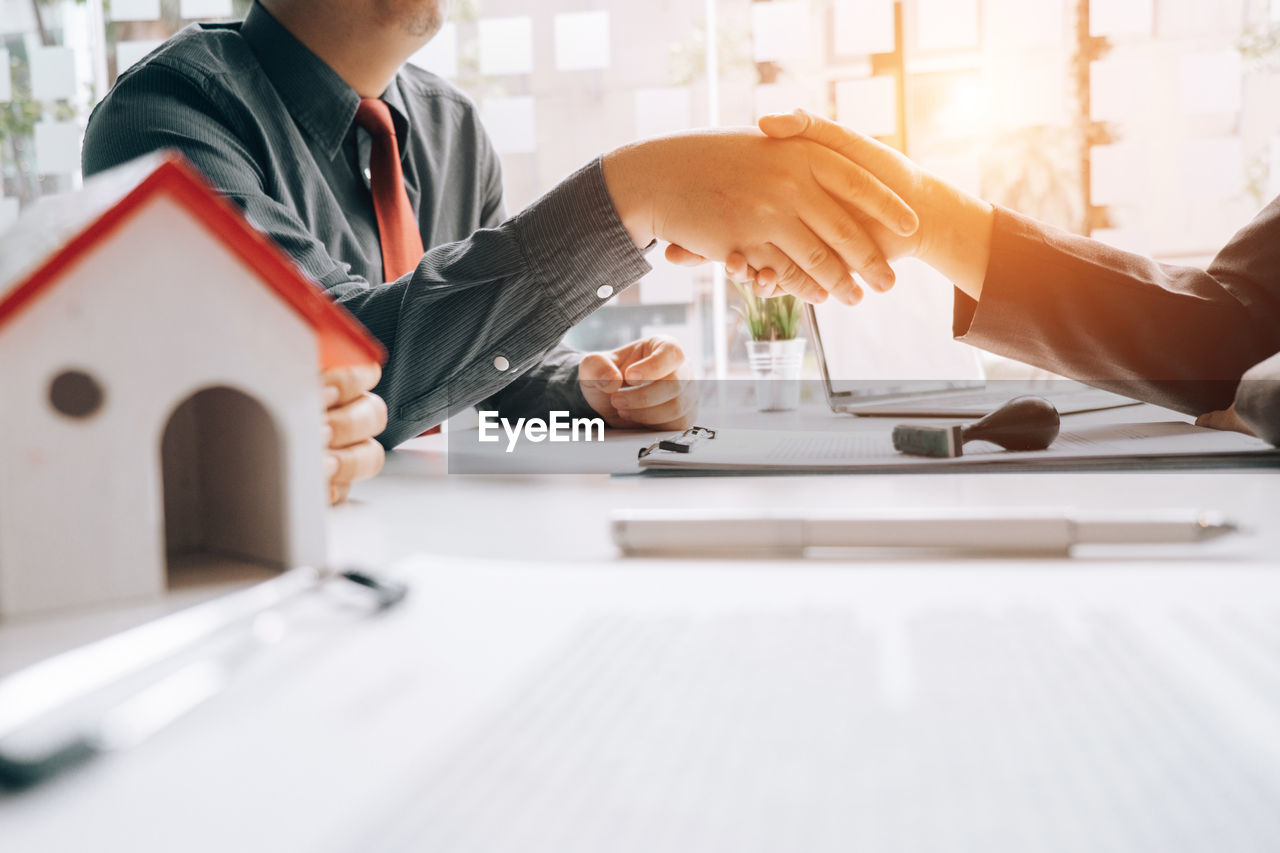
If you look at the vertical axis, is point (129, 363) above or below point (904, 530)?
above

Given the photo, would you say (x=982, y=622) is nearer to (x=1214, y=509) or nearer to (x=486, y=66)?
(x=1214, y=509)

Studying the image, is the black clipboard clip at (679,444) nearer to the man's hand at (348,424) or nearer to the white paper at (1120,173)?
the man's hand at (348,424)

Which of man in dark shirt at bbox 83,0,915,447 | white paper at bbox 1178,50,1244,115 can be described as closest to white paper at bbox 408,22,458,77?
man in dark shirt at bbox 83,0,915,447

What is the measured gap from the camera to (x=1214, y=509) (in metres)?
0.53

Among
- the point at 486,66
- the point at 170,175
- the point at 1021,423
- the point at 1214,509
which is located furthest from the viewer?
the point at 486,66

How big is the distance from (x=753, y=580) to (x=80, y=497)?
0.93 feet

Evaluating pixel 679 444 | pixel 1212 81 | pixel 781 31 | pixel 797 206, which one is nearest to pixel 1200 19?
pixel 1212 81

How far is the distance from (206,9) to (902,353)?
10.1 feet

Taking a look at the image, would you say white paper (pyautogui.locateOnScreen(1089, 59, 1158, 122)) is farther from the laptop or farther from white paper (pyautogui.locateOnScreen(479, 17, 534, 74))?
white paper (pyautogui.locateOnScreen(479, 17, 534, 74))

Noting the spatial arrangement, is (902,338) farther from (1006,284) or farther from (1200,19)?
(1200,19)

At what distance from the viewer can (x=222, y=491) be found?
0.45 metres

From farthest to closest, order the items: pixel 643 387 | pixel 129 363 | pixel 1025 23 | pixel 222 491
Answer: pixel 1025 23 → pixel 643 387 → pixel 222 491 → pixel 129 363

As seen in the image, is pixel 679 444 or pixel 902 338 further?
pixel 902 338

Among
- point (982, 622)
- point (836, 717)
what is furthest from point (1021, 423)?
point (836, 717)
